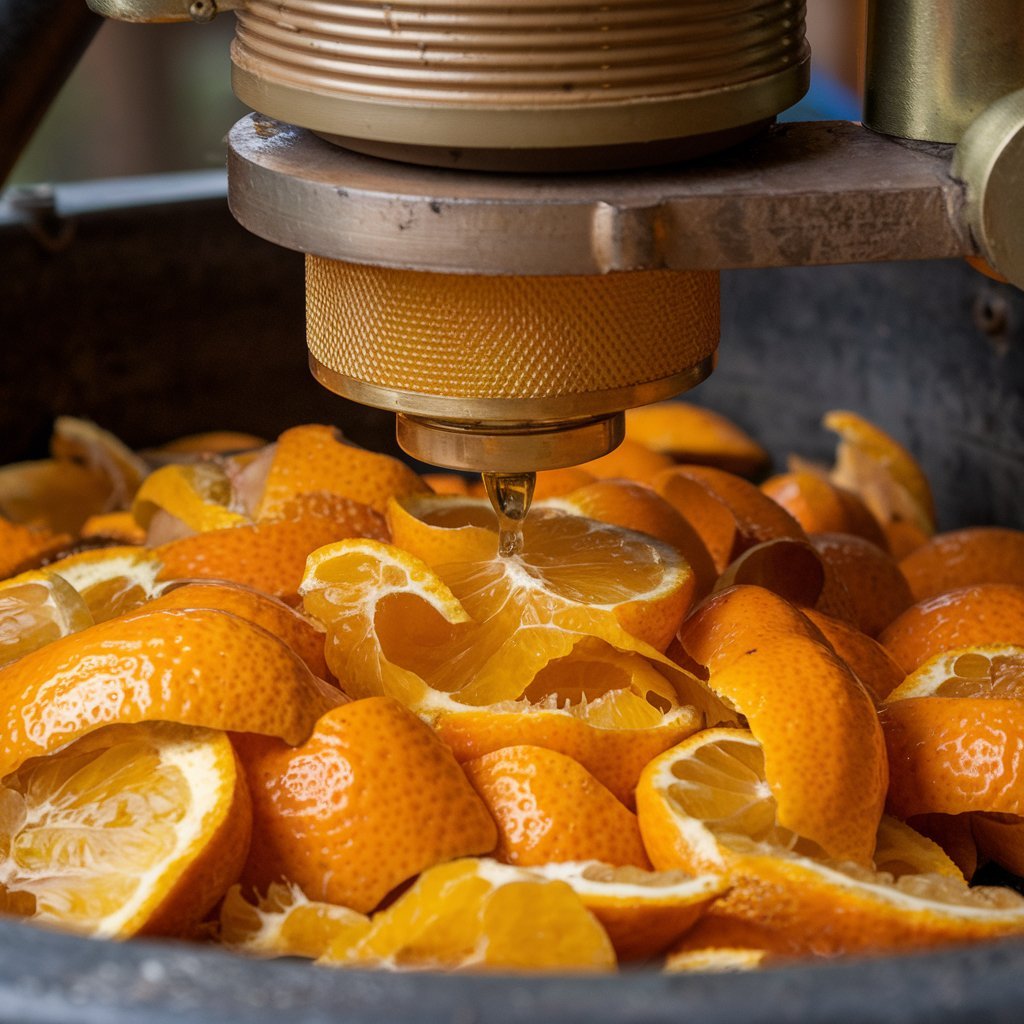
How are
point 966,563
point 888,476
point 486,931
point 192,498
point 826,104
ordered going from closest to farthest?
point 486,931 → point 192,498 → point 966,563 → point 888,476 → point 826,104

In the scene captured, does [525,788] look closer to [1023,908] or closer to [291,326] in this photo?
[1023,908]

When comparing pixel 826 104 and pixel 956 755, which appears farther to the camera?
pixel 826 104

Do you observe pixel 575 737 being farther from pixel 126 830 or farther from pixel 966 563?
pixel 966 563

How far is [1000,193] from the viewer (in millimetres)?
615

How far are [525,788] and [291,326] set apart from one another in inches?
35.3

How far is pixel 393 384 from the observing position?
0.67 meters

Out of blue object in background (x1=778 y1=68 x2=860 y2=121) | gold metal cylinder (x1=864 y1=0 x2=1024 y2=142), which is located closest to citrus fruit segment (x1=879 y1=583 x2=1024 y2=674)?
gold metal cylinder (x1=864 y1=0 x2=1024 y2=142)

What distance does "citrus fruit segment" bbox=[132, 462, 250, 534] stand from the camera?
987 mm

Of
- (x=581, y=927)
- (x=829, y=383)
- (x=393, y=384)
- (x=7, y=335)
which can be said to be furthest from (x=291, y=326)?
(x=581, y=927)

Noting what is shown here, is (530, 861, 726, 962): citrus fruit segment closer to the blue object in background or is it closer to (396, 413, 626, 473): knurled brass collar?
(396, 413, 626, 473): knurled brass collar

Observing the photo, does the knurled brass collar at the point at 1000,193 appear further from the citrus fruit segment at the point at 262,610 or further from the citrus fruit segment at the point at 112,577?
the citrus fruit segment at the point at 112,577

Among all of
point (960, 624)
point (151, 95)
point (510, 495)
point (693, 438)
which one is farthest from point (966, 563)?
point (151, 95)

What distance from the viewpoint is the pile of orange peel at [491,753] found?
63 centimetres

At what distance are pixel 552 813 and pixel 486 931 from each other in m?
0.11
